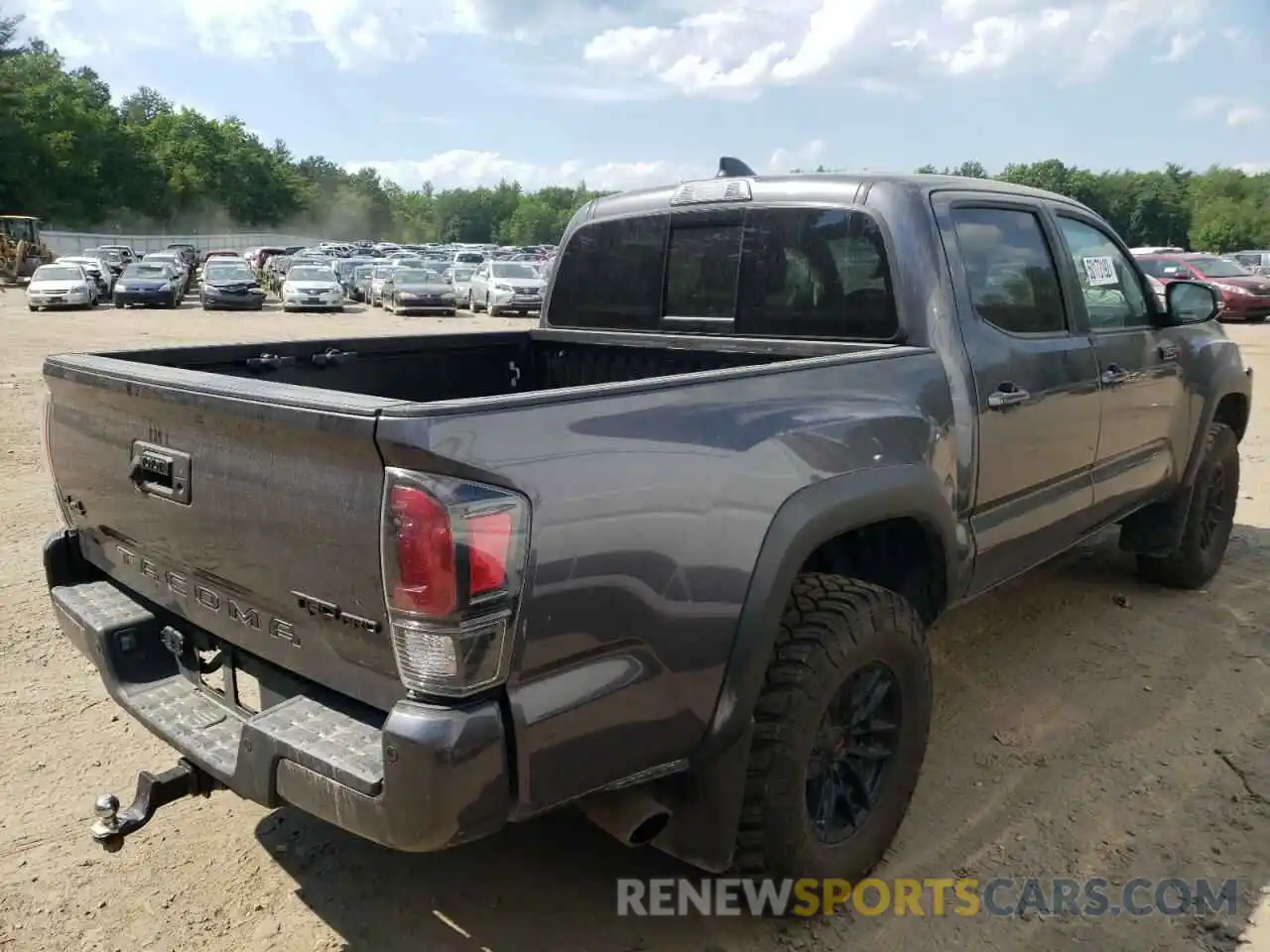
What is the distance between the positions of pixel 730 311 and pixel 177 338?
18.9 metres

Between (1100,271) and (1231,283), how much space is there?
22544 millimetres

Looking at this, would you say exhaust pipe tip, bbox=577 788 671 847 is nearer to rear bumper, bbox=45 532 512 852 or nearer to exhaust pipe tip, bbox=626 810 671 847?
exhaust pipe tip, bbox=626 810 671 847

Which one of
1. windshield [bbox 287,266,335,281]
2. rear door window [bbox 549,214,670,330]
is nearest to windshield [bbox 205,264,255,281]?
windshield [bbox 287,266,335,281]

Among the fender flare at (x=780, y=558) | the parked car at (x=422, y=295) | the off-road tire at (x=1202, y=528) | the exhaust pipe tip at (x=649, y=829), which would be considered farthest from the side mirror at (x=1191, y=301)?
the parked car at (x=422, y=295)

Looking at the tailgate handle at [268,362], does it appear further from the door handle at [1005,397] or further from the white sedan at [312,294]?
the white sedan at [312,294]

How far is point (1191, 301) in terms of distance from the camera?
15.0ft

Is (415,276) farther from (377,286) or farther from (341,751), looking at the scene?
(341,751)

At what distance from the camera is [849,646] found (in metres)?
2.57

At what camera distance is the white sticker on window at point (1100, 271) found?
4.10 m

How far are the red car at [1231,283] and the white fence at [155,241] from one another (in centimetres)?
5232

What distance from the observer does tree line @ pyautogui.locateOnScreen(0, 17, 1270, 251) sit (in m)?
65.4

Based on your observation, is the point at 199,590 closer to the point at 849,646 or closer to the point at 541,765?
the point at 541,765

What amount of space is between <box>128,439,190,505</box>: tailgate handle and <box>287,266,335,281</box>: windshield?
27.9m

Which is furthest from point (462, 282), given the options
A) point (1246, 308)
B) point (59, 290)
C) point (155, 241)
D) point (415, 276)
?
point (155, 241)
